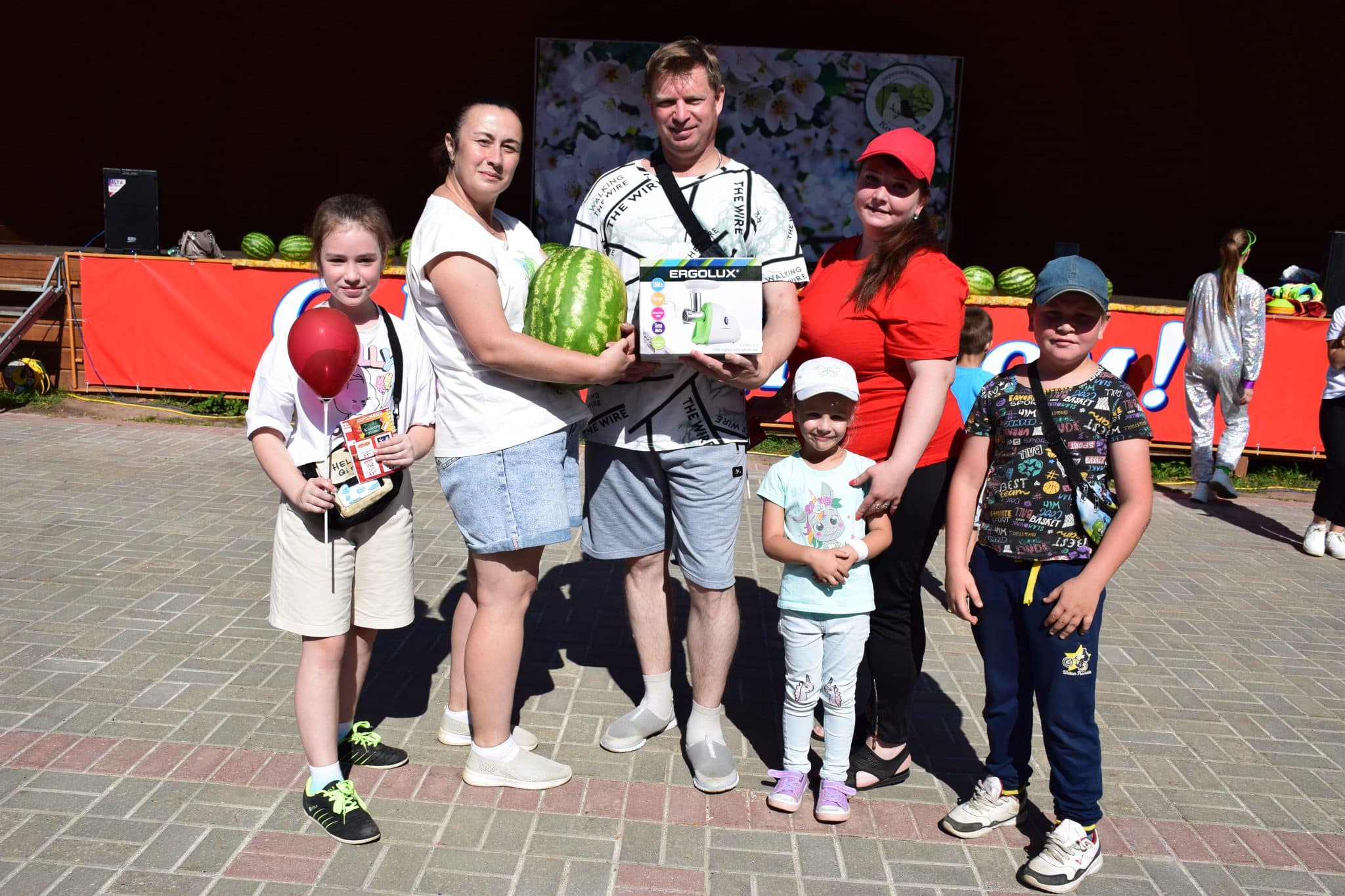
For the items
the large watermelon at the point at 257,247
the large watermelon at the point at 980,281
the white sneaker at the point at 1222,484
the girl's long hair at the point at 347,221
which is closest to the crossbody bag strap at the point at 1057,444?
the girl's long hair at the point at 347,221

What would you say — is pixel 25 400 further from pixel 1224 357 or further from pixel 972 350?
pixel 1224 357

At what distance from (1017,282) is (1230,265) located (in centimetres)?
302

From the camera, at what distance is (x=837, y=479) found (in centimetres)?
326

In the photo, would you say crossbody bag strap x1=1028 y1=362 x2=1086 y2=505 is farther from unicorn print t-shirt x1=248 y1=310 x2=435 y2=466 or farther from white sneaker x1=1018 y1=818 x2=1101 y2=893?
unicorn print t-shirt x1=248 y1=310 x2=435 y2=466

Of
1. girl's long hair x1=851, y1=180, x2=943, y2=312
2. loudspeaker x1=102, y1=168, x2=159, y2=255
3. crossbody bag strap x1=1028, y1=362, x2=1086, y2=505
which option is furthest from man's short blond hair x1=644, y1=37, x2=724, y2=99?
loudspeaker x1=102, y1=168, x2=159, y2=255

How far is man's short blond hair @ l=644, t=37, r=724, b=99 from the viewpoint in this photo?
3.28 m

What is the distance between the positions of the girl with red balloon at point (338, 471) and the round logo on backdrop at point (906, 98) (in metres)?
11.5

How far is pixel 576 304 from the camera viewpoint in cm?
313

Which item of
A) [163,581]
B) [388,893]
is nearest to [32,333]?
[163,581]

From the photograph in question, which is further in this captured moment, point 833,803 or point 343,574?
point 833,803

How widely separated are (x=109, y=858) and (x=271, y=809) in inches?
18.9

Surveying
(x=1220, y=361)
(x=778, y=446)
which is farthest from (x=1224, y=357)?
(x=778, y=446)

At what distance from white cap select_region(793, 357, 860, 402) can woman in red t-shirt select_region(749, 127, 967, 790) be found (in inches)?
5.8

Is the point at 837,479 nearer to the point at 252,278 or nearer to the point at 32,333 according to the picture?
the point at 252,278
